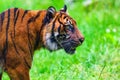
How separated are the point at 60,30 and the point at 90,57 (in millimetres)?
1681

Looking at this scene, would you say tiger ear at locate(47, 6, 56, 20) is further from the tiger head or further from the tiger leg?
the tiger leg

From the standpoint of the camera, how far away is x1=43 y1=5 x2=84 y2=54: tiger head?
23.2 ft

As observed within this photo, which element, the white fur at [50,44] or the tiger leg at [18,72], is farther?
the white fur at [50,44]

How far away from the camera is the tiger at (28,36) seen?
22.5 ft

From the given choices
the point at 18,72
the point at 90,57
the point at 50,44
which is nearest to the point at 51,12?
the point at 50,44

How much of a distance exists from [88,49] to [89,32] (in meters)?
1.09

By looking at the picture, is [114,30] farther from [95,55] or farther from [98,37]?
[95,55]

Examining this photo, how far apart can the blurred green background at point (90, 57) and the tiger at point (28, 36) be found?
666 millimetres

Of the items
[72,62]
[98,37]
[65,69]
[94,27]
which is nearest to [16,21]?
[65,69]

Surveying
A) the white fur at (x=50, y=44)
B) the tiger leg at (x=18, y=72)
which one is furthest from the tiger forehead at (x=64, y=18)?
the tiger leg at (x=18, y=72)

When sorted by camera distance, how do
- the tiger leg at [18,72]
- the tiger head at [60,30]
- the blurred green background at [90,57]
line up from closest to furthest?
the tiger leg at [18,72], the tiger head at [60,30], the blurred green background at [90,57]

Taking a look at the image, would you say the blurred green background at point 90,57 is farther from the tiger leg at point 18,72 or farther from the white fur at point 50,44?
the tiger leg at point 18,72

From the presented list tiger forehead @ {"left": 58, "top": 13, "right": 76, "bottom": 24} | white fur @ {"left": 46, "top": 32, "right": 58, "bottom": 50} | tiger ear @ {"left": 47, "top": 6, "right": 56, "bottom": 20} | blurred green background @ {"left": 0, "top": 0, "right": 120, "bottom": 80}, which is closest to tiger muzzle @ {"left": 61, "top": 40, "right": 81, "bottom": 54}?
white fur @ {"left": 46, "top": 32, "right": 58, "bottom": 50}

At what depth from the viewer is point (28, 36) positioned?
7012 mm
